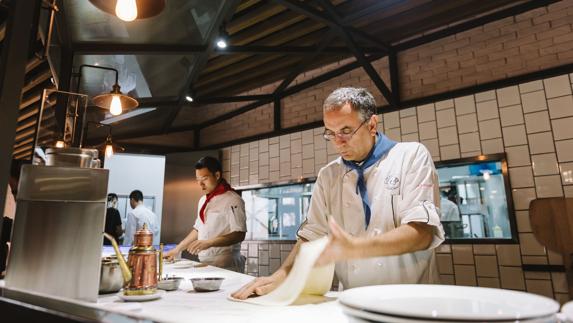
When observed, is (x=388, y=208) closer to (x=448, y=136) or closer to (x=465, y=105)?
(x=448, y=136)

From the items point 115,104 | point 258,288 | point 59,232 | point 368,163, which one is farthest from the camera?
point 115,104

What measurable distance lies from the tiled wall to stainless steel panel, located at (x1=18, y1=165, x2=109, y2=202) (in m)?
3.91

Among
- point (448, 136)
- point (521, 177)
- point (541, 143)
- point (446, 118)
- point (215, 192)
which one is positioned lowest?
point (215, 192)

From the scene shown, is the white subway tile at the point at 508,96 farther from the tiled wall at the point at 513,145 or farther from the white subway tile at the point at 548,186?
the white subway tile at the point at 548,186

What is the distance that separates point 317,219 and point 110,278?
0.97 metres

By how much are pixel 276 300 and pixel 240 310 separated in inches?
5.3

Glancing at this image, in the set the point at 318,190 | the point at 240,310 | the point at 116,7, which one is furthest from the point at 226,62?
the point at 240,310

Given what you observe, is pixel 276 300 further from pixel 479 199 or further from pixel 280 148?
pixel 280 148

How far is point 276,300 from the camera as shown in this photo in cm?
104

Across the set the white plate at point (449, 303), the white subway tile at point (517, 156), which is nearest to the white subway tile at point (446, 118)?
the white subway tile at point (517, 156)

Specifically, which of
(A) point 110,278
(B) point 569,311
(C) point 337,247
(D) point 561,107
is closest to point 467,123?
(D) point 561,107

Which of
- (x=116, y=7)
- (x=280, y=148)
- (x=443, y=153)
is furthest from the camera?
(x=280, y=148)

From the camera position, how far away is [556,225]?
2.64 meters

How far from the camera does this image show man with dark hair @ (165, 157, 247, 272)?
343 cm
